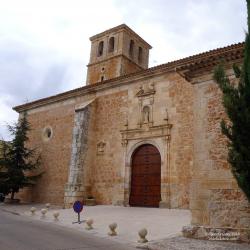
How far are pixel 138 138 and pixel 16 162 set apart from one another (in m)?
6.69

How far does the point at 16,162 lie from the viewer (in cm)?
1623

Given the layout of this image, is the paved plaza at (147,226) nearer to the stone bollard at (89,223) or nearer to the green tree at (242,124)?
the stone bollard at (89,223)

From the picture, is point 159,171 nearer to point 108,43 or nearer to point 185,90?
point 185,90

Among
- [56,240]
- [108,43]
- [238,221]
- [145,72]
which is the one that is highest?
[108,43]

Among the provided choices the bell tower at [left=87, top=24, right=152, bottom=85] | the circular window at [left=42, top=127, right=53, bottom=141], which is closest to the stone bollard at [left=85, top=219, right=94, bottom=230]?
the circular window at [left=42, top=127, right=53, bottom=141]

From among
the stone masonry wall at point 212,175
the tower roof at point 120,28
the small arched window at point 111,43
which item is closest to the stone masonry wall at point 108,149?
the stone masonry wall at point 212,175

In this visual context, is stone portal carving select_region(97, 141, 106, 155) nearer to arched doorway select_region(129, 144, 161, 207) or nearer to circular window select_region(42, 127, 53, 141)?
arched doorway select_region(129, 144, 161, 207)

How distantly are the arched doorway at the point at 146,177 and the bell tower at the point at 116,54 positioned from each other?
27.6 ft

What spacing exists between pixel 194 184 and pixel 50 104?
11920 millimetres

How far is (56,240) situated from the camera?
6.41 m

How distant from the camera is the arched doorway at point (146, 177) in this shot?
12606mm

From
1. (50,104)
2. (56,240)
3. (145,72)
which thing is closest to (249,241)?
(56,240)

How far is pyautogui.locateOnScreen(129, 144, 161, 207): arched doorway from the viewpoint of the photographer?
1261cm

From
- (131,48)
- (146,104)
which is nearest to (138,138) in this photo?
(146,104)
